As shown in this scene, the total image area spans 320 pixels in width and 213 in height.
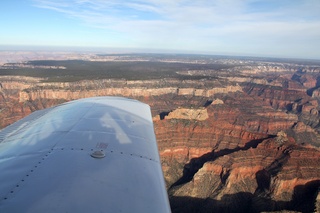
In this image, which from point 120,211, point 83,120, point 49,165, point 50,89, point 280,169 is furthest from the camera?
point 50,89

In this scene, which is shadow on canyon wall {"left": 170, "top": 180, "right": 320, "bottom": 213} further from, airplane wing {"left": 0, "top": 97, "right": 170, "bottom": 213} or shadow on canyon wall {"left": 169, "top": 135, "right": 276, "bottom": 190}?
airplane wing {"left": 0, "top": 97, "right": 170, "bottom": 213}

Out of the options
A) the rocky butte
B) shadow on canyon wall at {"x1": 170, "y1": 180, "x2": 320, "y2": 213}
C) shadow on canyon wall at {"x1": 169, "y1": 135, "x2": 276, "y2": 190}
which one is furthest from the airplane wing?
shadow on canyon wall at {"x1": 169, "y1": 135, "x2": 276, "y2": 190}

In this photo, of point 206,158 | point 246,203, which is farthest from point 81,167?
point 206,158

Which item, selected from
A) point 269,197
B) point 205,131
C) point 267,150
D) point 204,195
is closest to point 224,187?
point 204,195

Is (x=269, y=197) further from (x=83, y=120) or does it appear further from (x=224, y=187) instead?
(x=83, y=120)

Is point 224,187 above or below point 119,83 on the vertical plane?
below

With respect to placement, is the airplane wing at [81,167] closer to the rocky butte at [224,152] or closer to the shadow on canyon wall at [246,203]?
the rocky butte at [224,152]

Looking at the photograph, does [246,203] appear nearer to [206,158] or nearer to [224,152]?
[224,152]
